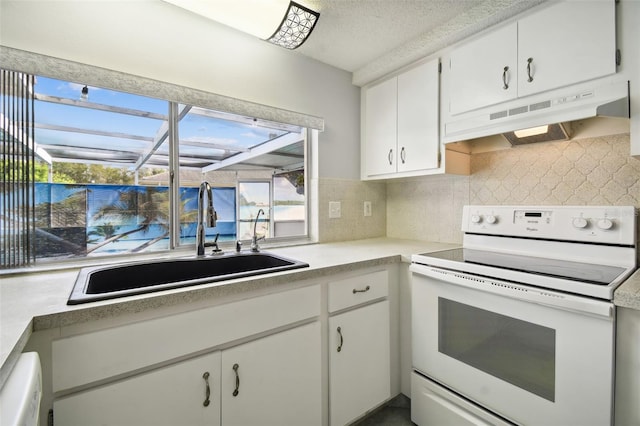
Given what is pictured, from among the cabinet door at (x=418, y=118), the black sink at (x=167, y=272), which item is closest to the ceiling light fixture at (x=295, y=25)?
the cabinet door at (x=418, y=118)

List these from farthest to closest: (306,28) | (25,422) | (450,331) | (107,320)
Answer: (306,28) < (450,331) < (107,320) < (25,422)

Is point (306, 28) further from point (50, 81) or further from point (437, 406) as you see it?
point (437, 406)

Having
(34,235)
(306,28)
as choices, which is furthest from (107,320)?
(306,28)

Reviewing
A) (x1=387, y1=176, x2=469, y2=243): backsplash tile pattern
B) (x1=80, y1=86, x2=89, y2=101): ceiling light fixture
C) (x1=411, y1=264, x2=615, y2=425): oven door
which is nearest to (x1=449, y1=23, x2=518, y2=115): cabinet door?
(x1=387, y1=176, x2=469, y2=243): backsplash tile pattern

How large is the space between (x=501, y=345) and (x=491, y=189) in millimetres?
1041

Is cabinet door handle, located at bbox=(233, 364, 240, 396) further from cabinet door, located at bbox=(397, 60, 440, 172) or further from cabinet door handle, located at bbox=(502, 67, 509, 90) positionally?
cabinet door handle, located at bbox=(502, 67, 509, 90)

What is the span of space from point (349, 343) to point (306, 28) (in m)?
1.70

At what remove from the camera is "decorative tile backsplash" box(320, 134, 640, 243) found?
1.41m

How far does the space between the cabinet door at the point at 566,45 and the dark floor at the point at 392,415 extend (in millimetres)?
1847

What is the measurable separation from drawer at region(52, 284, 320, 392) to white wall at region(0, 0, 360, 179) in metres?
1.23

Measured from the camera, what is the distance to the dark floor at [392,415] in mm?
1600

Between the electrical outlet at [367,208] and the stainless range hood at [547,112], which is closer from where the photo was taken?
the stainless range hood at [547,112]

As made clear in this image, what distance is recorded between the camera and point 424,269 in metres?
1.47

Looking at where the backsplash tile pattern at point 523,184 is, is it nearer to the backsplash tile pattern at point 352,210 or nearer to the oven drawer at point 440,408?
Result: the backsplash tile pattern at point 352,210
